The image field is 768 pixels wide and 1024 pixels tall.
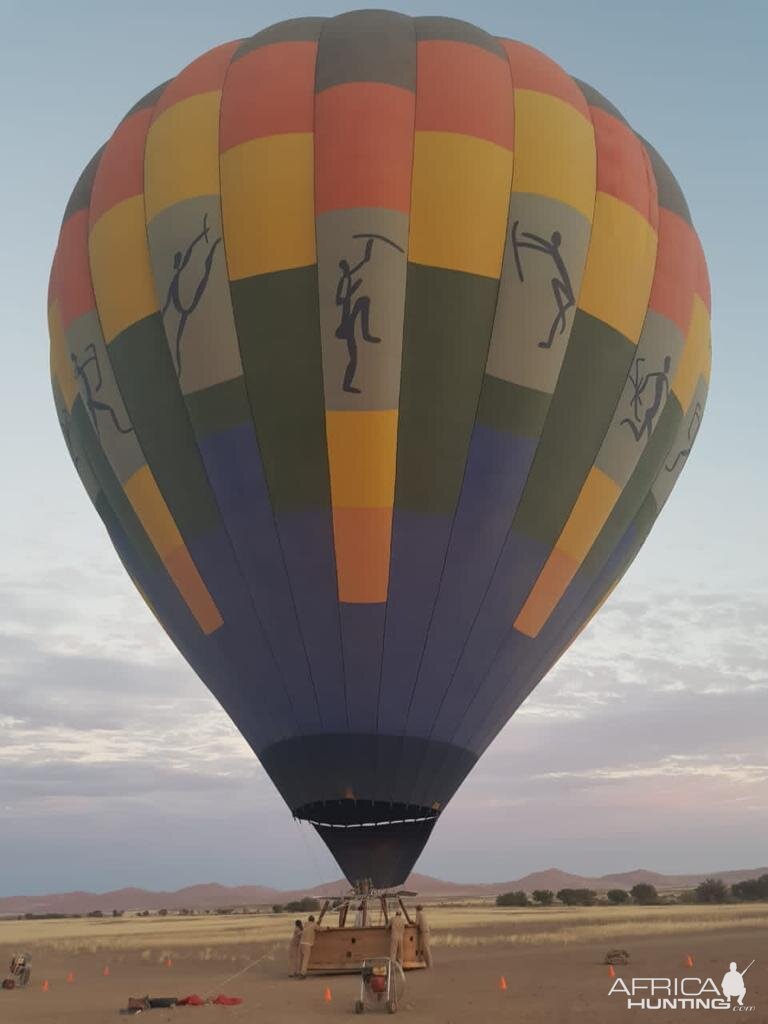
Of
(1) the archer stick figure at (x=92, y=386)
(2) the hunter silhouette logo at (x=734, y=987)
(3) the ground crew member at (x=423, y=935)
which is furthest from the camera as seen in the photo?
(1) the archer stick figure at (x=92, y=386)

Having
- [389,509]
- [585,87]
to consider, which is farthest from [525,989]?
[585,87]

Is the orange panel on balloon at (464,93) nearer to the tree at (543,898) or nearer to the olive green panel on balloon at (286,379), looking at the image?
the olive green panel on balloon at (286,379)

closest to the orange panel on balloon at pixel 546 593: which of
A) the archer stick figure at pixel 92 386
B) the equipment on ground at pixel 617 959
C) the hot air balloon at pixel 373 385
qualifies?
the hot air balloon at pixel 373 385

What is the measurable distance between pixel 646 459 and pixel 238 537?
22.9 feet

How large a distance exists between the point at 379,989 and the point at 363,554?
18.5ft

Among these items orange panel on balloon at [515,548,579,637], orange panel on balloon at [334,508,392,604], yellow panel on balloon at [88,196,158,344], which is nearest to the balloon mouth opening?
orange panel on balloon at [334,508,392,604]

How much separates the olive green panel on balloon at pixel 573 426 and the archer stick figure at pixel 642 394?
1.51ft

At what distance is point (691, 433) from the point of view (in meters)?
18.5

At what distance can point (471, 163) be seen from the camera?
1463 centimetres

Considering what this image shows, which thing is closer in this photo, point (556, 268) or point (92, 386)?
point (556, 268)

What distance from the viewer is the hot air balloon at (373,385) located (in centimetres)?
1422

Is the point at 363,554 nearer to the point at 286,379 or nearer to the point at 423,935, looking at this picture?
the point at 286,379

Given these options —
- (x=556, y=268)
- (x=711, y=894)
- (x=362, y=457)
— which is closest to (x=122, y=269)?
(x=362, y=457)
